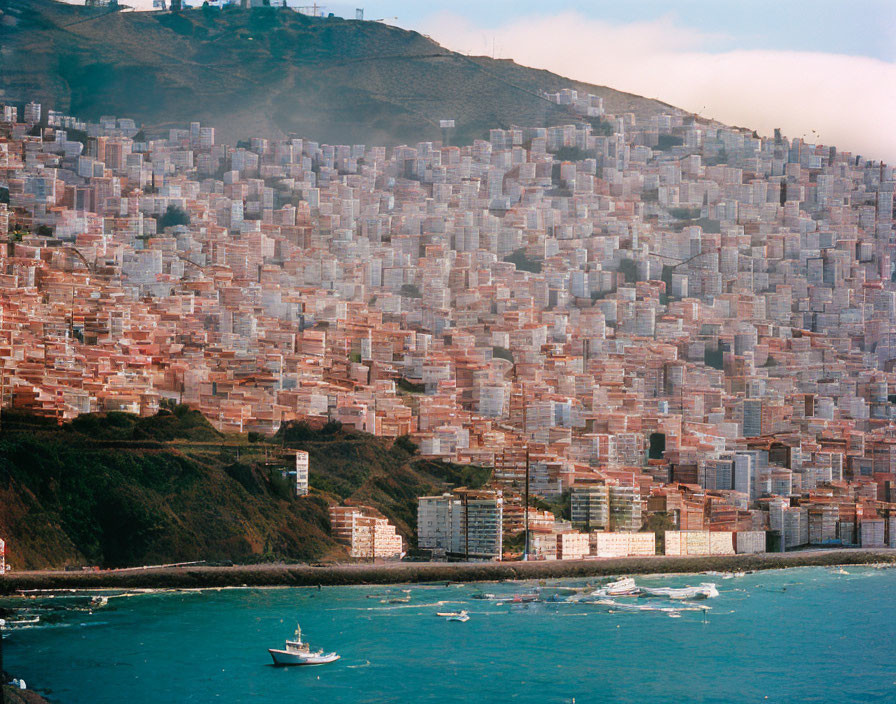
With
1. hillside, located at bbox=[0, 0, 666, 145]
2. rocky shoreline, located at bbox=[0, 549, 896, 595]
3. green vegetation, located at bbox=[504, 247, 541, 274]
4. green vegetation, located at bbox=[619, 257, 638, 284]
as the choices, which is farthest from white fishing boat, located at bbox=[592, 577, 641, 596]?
hillside, located at bbox=[0, 0, 666, 145]

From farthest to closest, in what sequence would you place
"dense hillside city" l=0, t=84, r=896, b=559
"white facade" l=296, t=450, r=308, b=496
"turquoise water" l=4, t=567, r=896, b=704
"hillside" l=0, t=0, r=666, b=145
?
"hillside" l=0, t=0, r=666, b=145 < "dense hillside city" l=0, t=84, r=896, b=559 < "white facade" l=296, t=450, r=308, b=496 < "turquoise water" l=4, t=567, r=896, b=704

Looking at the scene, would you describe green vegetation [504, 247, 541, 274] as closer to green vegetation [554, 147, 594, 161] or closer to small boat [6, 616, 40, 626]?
green vegetation [554, 147, 594, 161]

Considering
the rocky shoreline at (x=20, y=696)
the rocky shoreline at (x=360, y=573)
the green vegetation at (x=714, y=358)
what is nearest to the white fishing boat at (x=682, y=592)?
the rocky shoreline at (x=360, y=573)

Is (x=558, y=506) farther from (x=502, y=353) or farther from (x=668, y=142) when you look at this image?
(x=668, y=142)

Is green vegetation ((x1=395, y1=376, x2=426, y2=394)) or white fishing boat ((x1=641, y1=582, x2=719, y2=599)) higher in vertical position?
green vegetation ((x1=395, y1=376, x2=426, y2=394))

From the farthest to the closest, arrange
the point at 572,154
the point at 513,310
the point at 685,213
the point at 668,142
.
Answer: the point at 668,142
the point at 572,154
the point at 685,213
the point at 513,310

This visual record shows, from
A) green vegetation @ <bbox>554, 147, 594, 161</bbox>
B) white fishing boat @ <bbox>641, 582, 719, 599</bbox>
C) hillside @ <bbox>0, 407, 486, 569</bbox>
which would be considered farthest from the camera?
green vegetation @ <bbox>554, 147, 594, 161</bbox>

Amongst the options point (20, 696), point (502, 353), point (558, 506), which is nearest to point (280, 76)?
point (502, 353)
